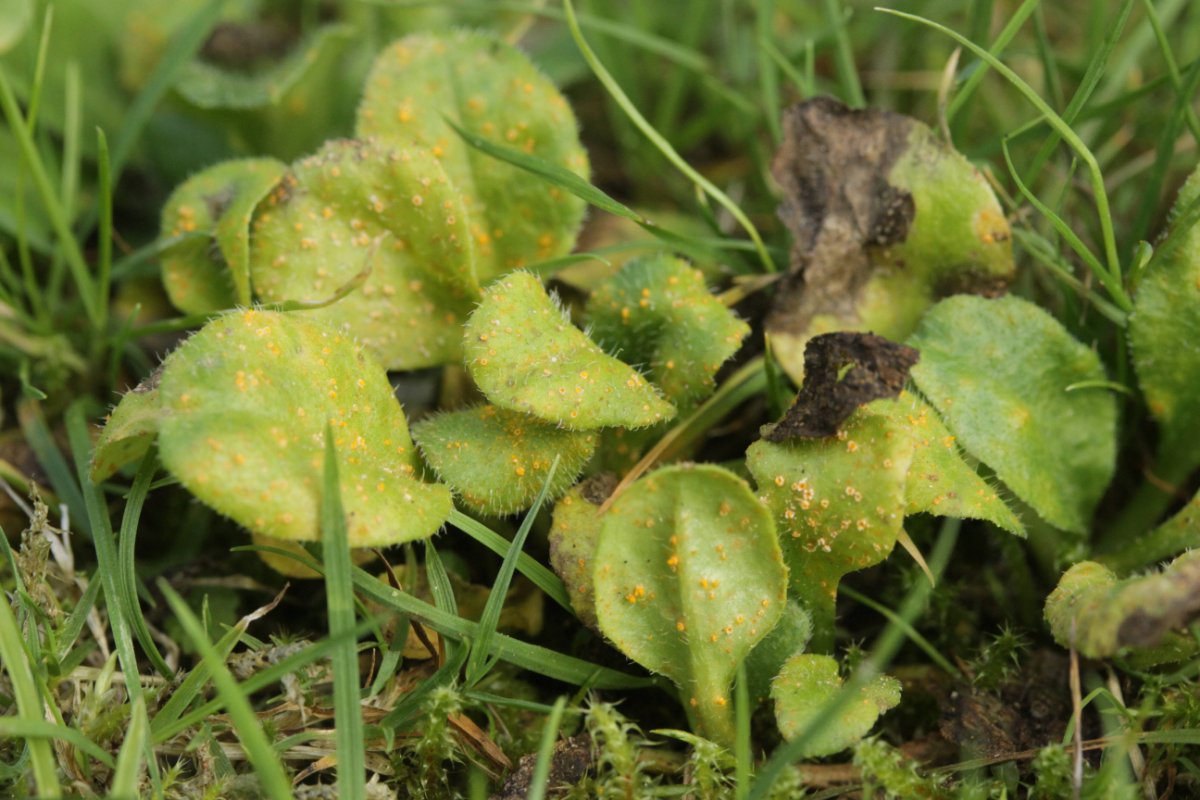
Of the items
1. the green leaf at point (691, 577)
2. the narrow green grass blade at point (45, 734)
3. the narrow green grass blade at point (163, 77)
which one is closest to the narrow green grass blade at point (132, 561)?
the narrow green grass blade at point (45, 734)

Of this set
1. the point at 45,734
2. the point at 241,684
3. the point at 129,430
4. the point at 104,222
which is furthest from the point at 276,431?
the point at 104,222

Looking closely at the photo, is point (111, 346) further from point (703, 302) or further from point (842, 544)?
point (842, 544)

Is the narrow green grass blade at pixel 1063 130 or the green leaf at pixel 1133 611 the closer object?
the green leaf at pixel 1133 611

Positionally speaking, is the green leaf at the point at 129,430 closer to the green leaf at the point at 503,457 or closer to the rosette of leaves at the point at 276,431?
the rosette of leaves at the point at 276,431

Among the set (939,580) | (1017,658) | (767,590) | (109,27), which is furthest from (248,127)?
(1017,658)

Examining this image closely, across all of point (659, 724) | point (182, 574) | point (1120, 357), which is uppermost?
point (1120, 357)

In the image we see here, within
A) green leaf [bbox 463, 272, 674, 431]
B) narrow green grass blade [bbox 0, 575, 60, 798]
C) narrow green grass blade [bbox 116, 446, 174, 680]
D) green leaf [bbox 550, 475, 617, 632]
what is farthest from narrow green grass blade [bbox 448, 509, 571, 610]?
narrow green grass blade [bbox 0, 575, 60, 798]
